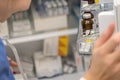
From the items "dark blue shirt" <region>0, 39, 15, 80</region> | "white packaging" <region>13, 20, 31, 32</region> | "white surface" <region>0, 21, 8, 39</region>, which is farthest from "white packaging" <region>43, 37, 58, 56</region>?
"dark blue shirt" <region>0, 39, 15, 80</region>

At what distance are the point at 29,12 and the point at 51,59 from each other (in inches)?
14.5

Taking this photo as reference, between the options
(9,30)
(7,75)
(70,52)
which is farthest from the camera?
(70,52)

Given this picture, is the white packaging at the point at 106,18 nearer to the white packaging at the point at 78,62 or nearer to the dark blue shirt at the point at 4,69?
the dark blue shirt at the point at 4,69

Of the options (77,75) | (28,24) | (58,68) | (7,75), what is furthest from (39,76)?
(7,75)

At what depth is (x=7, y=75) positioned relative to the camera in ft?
3.28

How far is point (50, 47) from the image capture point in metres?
1.84

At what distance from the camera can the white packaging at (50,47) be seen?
5.95 feet

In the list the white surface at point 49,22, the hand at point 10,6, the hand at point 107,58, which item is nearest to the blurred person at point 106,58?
the hand at point 107,58

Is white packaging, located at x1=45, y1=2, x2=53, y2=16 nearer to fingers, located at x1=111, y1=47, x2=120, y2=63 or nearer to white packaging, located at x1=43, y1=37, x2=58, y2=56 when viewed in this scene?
white packaging, located at x1=43, y1=37, x2=58, y2=56

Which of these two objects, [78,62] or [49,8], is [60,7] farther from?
[78,62]

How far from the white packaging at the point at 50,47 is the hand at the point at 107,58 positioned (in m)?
1.13

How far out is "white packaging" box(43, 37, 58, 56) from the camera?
1.81 metres

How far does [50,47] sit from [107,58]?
1.22m

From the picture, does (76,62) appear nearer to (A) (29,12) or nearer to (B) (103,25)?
(A) (29,12)
